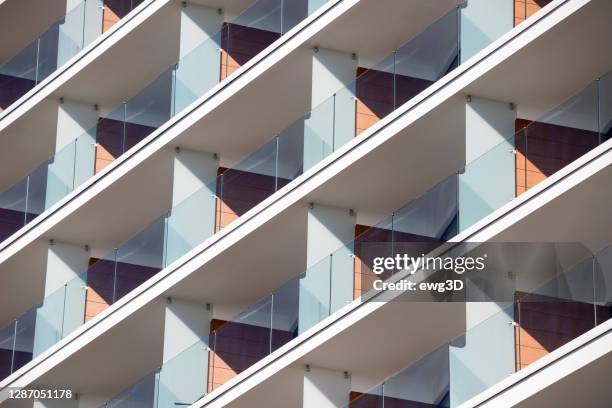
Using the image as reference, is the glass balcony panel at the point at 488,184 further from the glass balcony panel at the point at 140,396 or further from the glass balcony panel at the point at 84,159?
the glass balcony panel at the point at 84,159

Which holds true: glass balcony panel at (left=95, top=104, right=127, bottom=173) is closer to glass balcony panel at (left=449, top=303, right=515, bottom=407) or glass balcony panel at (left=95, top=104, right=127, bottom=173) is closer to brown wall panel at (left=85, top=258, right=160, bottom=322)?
brown wall panel at (left=85, top=258, right=160, bottom=322)

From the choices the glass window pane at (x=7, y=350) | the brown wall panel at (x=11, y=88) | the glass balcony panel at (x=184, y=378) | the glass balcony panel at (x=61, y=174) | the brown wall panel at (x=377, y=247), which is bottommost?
the glass balcony panel at (x=184, y=378)

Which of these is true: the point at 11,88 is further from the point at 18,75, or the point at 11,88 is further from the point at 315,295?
the point at 315,295

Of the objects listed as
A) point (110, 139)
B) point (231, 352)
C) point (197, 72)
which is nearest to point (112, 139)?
point (110, 139)

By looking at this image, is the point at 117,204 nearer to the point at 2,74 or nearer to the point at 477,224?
the point at 2,74

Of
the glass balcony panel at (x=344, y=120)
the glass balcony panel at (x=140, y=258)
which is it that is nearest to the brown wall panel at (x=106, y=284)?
the glass balcony panel at (x=140, y=258)

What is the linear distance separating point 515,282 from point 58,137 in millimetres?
11170

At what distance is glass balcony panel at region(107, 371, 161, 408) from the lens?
94.8 feet

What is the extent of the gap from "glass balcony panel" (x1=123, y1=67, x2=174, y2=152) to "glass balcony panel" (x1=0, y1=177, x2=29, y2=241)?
217 centimetres

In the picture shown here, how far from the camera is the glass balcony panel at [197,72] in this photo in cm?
3114

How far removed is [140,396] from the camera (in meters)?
29.2

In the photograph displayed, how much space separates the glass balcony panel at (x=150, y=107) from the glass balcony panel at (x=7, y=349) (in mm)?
3162

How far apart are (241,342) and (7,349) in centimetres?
501

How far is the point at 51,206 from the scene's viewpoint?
32.8 metres
